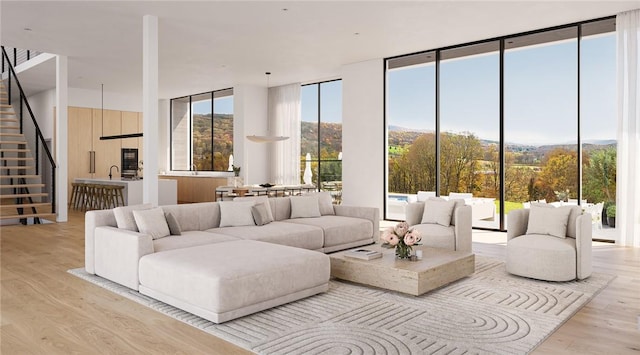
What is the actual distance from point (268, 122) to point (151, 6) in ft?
22.5

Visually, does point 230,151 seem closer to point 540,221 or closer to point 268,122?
point 268,122

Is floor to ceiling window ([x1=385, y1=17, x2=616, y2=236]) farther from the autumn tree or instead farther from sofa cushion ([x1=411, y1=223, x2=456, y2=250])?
sofa cushion ([x1=411, y1=223, x2=456, y2=250])

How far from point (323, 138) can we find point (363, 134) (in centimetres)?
250

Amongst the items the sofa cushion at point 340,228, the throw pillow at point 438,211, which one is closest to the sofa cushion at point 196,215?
the sofa cushion at point 340,228

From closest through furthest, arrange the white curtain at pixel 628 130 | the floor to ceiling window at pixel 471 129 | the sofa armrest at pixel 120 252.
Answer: the sofa armrest at pixel 120 252 < the white curtain at pixel 628 130 < the floor to ceiling window at pixel 471 129

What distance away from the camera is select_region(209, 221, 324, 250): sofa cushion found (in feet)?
17.0

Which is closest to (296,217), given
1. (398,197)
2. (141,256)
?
(141,256)

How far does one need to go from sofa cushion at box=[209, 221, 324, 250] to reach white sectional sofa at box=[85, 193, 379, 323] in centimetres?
1

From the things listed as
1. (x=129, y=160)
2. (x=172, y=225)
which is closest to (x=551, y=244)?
(x=172, y=225)

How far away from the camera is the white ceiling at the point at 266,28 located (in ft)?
20.9

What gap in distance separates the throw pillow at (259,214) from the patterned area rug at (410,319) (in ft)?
5.49

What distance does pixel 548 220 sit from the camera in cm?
505

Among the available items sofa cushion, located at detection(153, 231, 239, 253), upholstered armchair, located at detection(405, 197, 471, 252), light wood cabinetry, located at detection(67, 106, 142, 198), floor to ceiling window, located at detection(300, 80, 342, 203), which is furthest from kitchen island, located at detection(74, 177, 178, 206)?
upholstered armchair, located at detection(405, 197, 471, 252)

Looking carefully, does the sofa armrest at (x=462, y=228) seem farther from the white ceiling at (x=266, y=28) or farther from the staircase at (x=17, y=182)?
the staircase at (x=17, y=182)
